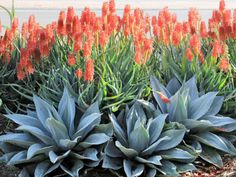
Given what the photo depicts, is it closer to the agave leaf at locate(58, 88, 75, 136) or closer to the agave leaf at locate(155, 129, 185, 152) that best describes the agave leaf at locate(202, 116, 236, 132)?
the agave leaf at locate(155, 129, 185, 152)

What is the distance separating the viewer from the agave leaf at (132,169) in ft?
14.5

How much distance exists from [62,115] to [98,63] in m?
0.57

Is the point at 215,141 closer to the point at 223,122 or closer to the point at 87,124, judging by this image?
the point at 223,122

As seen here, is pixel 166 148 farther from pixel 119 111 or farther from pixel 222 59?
pixel 222 59

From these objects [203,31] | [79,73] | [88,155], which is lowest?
[88,155]

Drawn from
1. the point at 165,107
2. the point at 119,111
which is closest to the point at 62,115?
the point at 119,111

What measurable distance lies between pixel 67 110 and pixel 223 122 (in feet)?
4.31

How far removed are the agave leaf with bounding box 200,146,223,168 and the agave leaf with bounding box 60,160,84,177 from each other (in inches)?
40.4

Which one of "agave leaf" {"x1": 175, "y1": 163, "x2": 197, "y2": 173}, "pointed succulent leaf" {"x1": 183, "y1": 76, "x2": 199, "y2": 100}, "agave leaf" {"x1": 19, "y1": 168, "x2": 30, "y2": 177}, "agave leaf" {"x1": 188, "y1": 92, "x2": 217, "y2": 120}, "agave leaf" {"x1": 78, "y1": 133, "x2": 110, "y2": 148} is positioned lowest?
"agave leaf" {"x1": 19, "y1": 168, "x2": 30, "y2": 177}

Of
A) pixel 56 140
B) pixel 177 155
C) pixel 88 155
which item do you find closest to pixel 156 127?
pixel 177 155

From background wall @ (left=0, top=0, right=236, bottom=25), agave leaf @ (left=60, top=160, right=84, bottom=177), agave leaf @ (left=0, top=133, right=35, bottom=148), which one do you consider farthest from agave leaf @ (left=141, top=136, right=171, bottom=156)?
background wall @ (left=0, top=0, right=236, bottom=25)

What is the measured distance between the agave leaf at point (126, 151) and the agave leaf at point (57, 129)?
0.42 meters

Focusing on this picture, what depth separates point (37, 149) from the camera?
14.6 feet

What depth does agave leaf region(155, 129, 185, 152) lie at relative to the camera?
4617 mm
